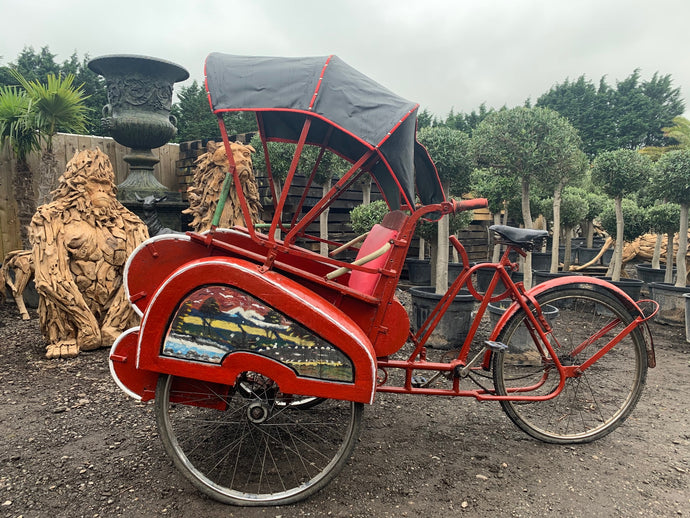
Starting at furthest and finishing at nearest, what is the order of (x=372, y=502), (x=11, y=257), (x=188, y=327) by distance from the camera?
(x=11, y=257)
(x=372, y=502)
(x=188, y=327)

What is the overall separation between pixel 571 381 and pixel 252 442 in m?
2.12

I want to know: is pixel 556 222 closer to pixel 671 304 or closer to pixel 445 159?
pixel 671 304

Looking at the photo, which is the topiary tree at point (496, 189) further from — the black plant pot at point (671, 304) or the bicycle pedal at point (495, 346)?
the bicycle pedal at point (495, 346)

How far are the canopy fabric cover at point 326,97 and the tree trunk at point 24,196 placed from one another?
5.94 metres

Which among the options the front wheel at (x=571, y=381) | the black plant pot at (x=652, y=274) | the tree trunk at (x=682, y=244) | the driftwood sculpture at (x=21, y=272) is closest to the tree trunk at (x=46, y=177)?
the driftwood sculpture at (x=21, y=272)

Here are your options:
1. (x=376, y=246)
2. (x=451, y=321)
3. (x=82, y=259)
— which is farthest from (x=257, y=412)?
(x=82, y=259)

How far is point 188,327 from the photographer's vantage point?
1894 mm

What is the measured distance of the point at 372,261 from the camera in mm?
2424

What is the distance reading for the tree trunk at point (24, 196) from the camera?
6.40 meters

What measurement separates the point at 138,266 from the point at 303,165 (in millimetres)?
4176

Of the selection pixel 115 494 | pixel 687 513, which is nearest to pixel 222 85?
pixel 115 494

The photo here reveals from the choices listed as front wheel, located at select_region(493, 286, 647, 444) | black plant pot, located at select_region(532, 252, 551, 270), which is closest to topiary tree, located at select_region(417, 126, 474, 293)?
front wheel, located at select_region(493, 286, 647, 444)

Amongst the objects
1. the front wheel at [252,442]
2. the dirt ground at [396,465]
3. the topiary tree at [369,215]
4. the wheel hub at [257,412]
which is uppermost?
the topiary tree at [369,215]

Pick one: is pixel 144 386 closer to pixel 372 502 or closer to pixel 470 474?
pixel 372 502
